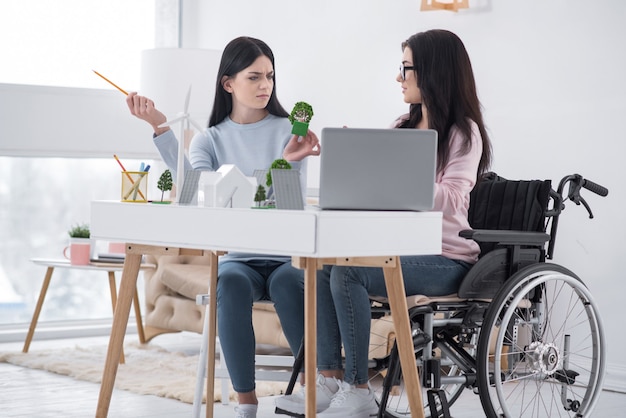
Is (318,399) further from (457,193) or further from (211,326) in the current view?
(457,193)

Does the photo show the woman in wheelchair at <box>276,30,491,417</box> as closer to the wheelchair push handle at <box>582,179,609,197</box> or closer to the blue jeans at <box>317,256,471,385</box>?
the blue jeans at <box>317,256,471,385</box>

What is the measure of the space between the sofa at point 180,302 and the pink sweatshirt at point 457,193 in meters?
1.49

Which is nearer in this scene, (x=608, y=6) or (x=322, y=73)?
(x=608, y=6)

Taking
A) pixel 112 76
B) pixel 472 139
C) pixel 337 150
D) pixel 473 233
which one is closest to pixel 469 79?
pixel 472 139

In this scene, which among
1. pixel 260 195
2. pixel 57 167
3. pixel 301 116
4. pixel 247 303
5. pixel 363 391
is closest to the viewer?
pixel 260 195

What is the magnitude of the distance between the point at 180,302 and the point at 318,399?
73.8 inches

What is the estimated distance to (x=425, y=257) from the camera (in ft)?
7.75

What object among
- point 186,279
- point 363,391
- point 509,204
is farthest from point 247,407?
point 186,279

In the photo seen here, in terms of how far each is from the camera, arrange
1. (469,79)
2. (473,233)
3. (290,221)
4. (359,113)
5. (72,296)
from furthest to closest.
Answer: (72,296) → (359,113) → (469,79) → (473,233) → (290,221)

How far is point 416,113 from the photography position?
2.64 metres

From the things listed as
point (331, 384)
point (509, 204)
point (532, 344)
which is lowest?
point (331, 384)

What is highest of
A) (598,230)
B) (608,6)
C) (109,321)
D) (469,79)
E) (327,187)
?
(608,6)

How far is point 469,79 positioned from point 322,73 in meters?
2.16

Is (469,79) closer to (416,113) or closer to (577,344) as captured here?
(416,113)
